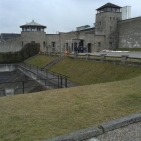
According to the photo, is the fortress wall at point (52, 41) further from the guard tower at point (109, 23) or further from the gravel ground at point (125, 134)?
the gravel ground at point (125, 134)

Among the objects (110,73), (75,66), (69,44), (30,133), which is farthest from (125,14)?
(30,133)

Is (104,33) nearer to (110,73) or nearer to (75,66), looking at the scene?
(75,66)

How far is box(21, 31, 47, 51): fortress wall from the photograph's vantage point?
39.8 meters

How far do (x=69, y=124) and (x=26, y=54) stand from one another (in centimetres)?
3507

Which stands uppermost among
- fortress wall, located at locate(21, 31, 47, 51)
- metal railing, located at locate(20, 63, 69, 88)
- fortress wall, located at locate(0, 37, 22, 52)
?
fortress wall, located at locate(21, 31, 47, 51)

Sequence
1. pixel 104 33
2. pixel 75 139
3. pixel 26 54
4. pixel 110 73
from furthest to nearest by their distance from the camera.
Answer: pixel 104 33 → pixel 26 54 → pixel 110 73 → pixel 75 139

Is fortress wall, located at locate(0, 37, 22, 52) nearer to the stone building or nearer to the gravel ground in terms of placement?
the stone building

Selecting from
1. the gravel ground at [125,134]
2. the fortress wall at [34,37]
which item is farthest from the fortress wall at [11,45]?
the gravel ground at [125,134]

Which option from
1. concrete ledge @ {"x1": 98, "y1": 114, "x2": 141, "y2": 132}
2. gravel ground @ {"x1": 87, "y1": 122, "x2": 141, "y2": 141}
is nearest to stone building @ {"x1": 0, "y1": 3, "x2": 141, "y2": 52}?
concrete ledge @ {"x1": 98, "y1": 114, "x2": 141, "y2": 132}

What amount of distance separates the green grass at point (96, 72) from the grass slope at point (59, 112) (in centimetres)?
674

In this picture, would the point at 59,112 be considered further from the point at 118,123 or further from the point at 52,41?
the point at 52,41

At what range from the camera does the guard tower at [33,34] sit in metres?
39.8

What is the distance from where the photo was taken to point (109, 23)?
136 feet

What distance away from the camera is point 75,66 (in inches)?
855
